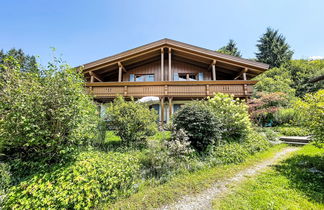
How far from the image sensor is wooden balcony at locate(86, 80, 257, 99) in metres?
9.88

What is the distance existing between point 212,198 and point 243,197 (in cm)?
68

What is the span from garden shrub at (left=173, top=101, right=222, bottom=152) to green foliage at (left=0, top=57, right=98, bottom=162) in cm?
356

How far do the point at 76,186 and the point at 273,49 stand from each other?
112 feet

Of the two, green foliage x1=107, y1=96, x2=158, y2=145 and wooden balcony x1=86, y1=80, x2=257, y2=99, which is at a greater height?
wooden balcony x1=86, y1=80, x2=257, y2=99

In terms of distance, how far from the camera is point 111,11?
11.1 meters

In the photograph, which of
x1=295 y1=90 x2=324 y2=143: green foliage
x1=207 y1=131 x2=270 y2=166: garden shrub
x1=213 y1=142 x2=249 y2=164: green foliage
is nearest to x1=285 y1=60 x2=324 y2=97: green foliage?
x1=207 y1=131 x2=270 y2=166: garden shrub

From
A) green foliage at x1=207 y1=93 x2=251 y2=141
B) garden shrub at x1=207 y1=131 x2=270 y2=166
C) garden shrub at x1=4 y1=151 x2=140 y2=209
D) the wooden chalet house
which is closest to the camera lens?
garden shrub at x1=4 y1=151 x2=140 y2=209

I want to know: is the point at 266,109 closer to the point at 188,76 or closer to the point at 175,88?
the point at 188,76

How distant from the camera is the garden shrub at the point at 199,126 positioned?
513cm

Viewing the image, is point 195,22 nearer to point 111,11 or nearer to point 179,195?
point 111,11

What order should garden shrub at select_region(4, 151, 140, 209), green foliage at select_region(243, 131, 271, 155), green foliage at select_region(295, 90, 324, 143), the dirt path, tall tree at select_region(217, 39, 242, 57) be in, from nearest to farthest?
garden shrub at select_region(4, 151, 140, 209) < the dirt path < green foliage at select_region(295, 90, 324, 143) < green foliage at select_region(243, 131, 271, 155) < tall tree at select_region(217, 39, 242, 57)

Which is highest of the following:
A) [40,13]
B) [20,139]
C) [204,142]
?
[40,13]

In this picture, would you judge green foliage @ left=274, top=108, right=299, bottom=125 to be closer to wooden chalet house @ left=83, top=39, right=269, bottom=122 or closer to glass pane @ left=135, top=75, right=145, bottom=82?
wooden chalet house @ left=83, top=39, right=269, bottom=122

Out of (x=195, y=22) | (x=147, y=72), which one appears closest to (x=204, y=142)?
(x=147, y=72)
